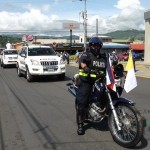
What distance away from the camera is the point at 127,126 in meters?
5.98

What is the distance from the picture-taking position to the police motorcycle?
5.80 m

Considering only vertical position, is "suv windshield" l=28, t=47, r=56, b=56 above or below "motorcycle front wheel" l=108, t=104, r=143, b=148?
above

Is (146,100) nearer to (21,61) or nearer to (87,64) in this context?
(87,64)

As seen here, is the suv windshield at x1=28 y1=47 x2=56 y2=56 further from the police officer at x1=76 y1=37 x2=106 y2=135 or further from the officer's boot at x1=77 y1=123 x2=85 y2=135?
the police officer at x1=76 y1=37 x2=106 y2=135

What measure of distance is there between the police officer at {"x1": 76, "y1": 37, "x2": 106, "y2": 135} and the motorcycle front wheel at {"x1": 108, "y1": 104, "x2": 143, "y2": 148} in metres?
0.67

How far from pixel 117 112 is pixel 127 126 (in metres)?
0.30

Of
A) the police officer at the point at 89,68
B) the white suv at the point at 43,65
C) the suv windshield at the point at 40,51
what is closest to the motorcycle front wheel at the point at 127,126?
the police officer at the point at 89,68

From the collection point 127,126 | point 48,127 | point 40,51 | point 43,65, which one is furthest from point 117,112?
point 40,51

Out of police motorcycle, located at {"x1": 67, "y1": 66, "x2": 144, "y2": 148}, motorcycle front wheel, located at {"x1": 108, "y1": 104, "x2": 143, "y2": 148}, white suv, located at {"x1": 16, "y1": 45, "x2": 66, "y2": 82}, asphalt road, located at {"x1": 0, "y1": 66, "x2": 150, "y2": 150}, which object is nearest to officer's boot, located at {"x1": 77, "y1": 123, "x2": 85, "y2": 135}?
asphalt road, located at {"x1": 0, "y1": 66, "x2": 150, "y2": 150}

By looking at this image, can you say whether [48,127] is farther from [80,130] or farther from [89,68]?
[89,68]

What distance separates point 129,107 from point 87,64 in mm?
1162

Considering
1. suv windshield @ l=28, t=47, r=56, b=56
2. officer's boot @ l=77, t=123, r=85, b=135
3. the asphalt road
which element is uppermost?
suv windshield @ l=28, t=47, r=56, b=56

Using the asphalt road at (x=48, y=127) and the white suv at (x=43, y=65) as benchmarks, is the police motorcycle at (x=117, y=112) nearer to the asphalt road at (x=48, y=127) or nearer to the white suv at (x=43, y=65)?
the asphalt road at (x=48, y=127)

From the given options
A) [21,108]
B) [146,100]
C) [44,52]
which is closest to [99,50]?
[21,108]
